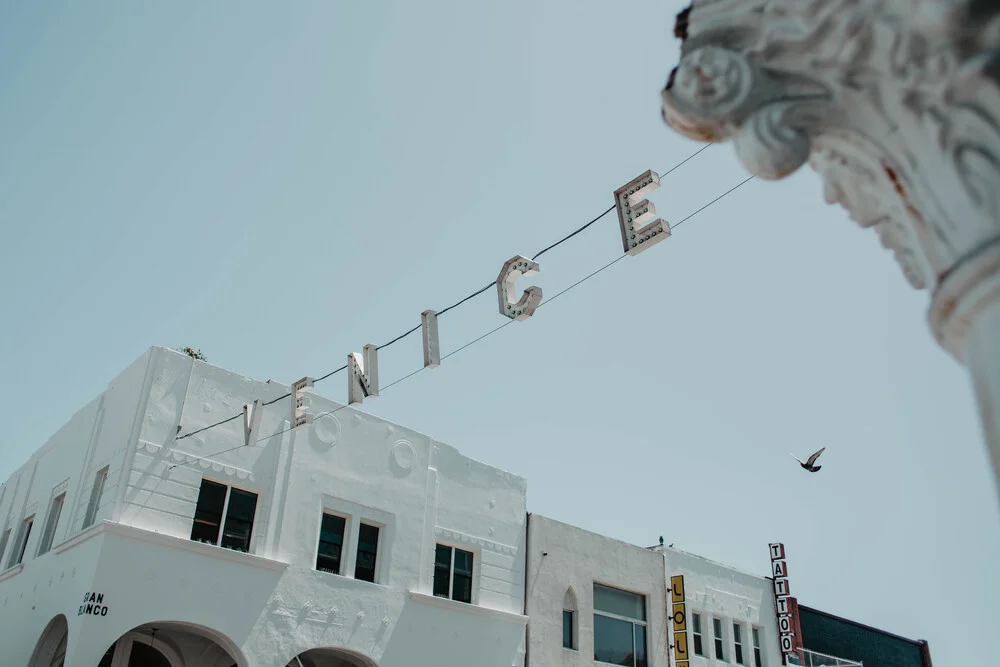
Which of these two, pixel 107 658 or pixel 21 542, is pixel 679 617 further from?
pixel 21 542

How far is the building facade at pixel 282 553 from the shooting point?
1466cm

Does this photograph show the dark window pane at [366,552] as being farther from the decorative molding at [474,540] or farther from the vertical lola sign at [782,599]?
the vertical lola sign at [782,599]

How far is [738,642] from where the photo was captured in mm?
24016

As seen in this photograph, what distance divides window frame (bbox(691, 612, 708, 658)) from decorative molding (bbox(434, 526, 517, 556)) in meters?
6.17

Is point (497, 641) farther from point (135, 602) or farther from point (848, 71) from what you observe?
point (848, 71)

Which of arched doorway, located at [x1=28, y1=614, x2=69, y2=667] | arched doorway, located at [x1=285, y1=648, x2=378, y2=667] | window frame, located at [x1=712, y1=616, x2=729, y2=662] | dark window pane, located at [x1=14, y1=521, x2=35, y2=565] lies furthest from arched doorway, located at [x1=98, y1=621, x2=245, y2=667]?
window frame, located at [x1=712, y1=616, x2=729, y2=662]

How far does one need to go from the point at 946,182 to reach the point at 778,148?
0.58m

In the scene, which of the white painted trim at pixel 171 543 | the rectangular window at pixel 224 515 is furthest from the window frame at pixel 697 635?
the rectangular window at pixel 224 515

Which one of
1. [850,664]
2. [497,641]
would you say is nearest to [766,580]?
[850,664]

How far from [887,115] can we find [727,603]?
23200 mm

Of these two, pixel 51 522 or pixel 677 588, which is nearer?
pixel 51 522

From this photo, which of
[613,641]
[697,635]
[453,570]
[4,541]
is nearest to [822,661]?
[697,635]

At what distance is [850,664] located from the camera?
2591 centimetres

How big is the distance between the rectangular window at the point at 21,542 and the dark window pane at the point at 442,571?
28.9 ft
